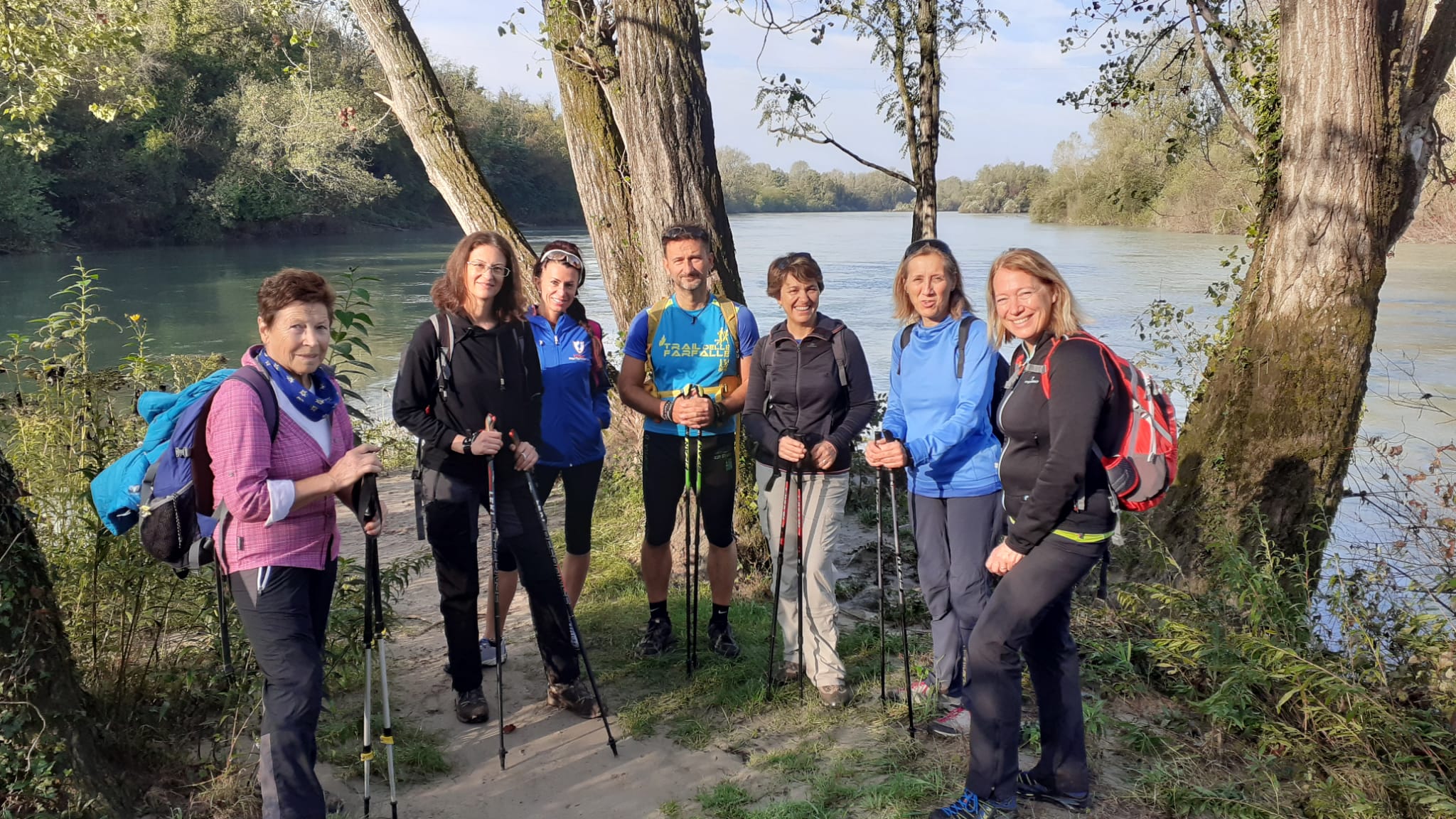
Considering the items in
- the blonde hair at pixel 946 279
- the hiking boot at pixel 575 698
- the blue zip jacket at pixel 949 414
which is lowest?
the hiking boot at pixel 575 698

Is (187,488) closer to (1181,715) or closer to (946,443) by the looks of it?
(946,443)

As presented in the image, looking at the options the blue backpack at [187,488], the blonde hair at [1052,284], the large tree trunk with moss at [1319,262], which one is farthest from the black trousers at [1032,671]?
the large tree trunk with moss at [1319,262]

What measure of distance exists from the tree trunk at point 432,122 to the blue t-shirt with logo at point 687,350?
2876 mm

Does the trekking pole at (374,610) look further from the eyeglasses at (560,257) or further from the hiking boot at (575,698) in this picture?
the eyeglasses at (560,257)

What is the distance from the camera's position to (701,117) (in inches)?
211

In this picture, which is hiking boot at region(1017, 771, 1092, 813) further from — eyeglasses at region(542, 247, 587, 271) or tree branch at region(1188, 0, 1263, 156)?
tree branch at region(1188, 0, 1263, 156)

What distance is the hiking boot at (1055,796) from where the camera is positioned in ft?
10.4

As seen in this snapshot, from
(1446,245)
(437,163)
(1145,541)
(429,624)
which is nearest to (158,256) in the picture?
(437,163)

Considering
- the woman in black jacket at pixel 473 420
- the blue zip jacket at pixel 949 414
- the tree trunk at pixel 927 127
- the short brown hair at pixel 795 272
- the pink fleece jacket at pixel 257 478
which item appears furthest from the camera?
the tree trunk at pixel 927 127

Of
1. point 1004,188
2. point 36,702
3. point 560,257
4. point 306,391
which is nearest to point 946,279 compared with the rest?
point 560,257

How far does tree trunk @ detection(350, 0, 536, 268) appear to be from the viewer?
688 cm

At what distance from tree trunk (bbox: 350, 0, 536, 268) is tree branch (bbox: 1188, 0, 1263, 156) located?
462 centimetres

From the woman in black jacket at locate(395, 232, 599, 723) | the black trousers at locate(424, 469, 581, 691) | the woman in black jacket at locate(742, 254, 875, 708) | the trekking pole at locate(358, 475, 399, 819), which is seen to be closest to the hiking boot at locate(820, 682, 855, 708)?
the woman in black jacket at locate(742, 254, 875, 708)

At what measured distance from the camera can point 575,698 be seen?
4020 millimetres
